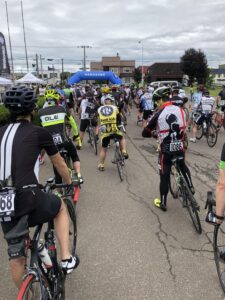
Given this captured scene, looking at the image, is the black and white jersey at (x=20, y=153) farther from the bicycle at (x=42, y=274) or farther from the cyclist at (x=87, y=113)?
the cyclist at (x=87, y=113)

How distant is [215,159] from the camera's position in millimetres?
9008

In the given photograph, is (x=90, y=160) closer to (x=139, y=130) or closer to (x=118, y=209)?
(x=118, y=209)

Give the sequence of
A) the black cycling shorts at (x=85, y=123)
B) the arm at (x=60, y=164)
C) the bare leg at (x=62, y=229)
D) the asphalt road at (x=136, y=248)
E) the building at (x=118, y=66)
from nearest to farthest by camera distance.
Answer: the bare leg at (x=62, y=229)
the arm at (x=60, y=164)
the asphalt road at (x=136, y=248)
the black cycling shorts at (x=85, y=123)
the building at (x=118, y=66)

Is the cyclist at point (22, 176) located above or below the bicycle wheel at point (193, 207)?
above

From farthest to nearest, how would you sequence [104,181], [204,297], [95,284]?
[104,181] → [95,284] → [204,297]

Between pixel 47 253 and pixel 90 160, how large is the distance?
6496 millimetres

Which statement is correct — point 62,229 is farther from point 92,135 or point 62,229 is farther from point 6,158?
point 92,135

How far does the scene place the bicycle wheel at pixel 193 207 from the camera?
471 centimetres

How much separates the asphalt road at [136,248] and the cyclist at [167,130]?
0.79m

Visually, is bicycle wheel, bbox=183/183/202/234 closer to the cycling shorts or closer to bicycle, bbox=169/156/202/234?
bicycle, bbox=169/156/202/234

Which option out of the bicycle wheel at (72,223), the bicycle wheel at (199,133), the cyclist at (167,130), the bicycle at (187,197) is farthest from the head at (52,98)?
the bicycle wheel at (199,133)

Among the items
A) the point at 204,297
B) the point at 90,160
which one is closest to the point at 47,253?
the point at 204,297

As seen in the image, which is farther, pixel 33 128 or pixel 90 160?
pixel 90 160

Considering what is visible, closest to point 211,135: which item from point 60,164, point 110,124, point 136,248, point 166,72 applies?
point 110,124
